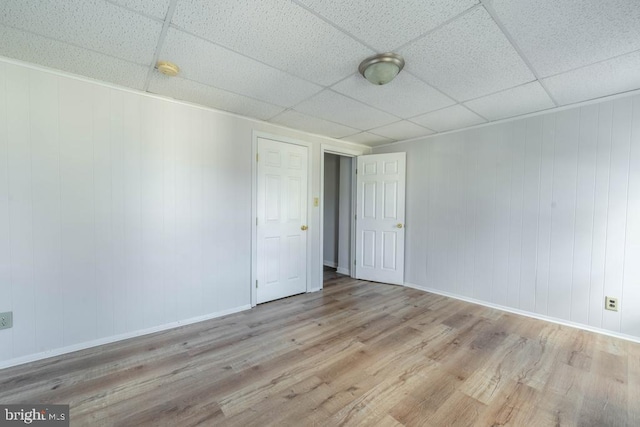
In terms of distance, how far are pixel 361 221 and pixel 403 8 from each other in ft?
10.7

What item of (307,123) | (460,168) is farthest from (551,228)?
(307,123)

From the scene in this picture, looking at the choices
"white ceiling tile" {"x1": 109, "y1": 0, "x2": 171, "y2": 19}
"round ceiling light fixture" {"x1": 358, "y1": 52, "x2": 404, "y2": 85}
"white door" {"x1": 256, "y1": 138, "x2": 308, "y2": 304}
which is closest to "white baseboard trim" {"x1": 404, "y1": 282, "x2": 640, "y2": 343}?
"white door" {"x1": 256, "y1": 138, "x2": 308, "y2": 304}

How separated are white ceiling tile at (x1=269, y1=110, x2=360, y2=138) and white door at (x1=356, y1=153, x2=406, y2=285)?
83cm

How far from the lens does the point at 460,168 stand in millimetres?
3494

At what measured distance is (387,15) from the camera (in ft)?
4.67

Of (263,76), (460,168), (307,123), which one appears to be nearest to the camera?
(263,76)

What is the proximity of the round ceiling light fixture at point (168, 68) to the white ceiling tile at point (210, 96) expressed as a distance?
129mm

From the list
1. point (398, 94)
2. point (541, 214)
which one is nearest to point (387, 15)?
point (398, 94)

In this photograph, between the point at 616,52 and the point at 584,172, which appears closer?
the point at 616,52

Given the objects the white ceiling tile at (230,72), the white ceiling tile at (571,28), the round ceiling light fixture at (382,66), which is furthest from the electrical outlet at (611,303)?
the white ceiling tile at (230,72)

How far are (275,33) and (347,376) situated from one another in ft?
7.79

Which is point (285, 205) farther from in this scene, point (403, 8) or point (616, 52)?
point (616, 52)

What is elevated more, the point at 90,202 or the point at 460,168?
the point at 460,168

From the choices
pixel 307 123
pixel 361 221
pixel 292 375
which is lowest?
pixel 292 375
